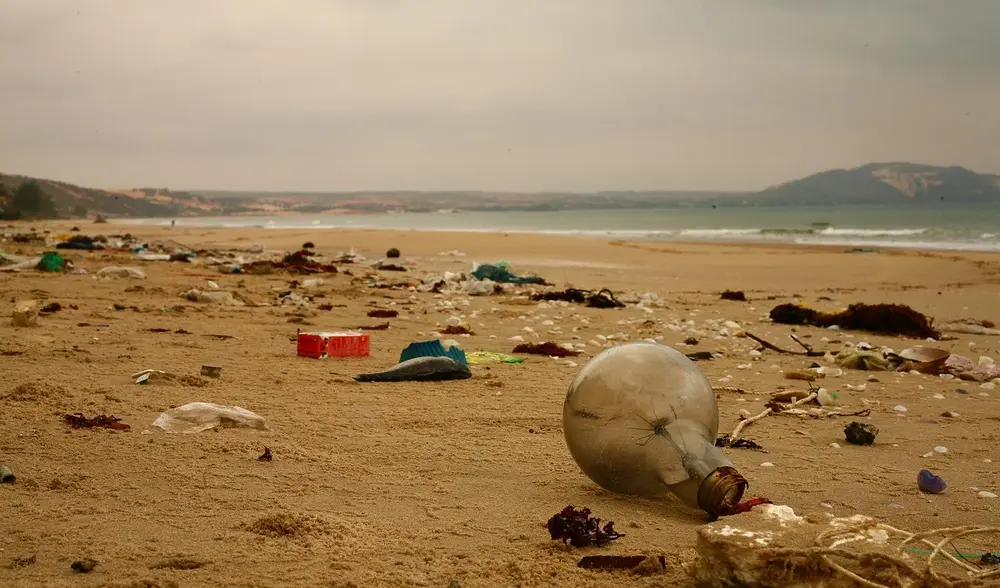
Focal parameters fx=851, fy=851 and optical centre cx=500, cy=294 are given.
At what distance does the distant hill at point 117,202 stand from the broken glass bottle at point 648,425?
5766 cm

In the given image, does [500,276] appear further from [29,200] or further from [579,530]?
[29,200]

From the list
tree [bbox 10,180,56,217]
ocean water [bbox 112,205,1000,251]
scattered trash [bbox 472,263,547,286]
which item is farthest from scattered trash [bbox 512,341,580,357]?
tree [bbox 10,180,56,217]

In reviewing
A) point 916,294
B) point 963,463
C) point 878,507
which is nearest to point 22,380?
point 878,507

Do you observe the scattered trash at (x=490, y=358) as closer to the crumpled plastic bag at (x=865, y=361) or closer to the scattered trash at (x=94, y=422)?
the crumpled plastic bag at (x=865, y=361)

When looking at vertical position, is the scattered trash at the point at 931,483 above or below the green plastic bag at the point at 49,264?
below

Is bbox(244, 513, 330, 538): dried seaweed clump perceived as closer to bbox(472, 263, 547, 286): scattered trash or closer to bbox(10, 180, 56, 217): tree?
bbox(472, 263, 547, 286): scattered trash

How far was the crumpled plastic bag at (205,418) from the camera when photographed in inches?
169

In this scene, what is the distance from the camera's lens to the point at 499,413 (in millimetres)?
5020

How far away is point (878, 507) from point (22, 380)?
471cm

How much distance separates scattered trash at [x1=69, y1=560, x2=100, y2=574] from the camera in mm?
2598

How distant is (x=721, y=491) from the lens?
306cm

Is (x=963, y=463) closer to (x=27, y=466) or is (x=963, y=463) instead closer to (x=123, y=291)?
(x=27, y=466)

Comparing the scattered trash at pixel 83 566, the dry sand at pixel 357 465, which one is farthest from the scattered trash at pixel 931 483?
the scattered trash at pixel 83 566

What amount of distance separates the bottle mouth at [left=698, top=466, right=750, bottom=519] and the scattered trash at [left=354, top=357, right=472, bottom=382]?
3.07m
